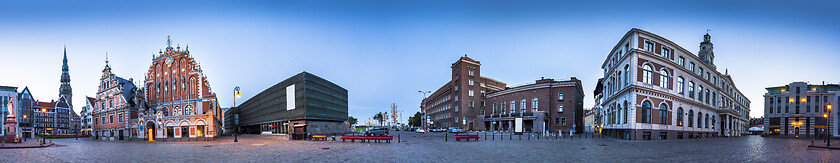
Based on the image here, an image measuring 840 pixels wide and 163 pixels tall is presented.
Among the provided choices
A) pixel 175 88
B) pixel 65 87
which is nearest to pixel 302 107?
pixel 175 88

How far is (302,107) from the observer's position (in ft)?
205

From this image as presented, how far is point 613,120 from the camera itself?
4509 centimetres

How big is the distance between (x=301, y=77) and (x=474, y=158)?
51.4m

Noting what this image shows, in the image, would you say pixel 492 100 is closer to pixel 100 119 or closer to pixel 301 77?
pixel 301 77

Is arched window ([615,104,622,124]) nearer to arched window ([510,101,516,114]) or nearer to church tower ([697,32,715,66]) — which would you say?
church tower ([697,32,715,66])

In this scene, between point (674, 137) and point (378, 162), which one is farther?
point (674, 137)

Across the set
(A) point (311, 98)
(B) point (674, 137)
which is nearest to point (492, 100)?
(A) point (311, 98)

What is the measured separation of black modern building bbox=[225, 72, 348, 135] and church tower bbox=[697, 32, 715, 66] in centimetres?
6104

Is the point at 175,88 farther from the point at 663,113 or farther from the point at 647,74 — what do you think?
the point at 663,113

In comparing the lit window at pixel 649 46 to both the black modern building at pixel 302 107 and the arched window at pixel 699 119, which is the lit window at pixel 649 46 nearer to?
the arched window at pixel 699 119

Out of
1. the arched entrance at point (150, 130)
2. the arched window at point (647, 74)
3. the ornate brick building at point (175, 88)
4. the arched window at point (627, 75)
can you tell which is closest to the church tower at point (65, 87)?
the ornate brick building at point (175, 88)

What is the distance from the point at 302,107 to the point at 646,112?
46472 mm

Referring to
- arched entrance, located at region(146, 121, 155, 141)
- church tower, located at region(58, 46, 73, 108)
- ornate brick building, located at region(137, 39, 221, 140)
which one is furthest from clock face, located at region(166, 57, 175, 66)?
church tower, located at region(58, 46, 73, 108)

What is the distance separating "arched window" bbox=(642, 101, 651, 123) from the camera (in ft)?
123
